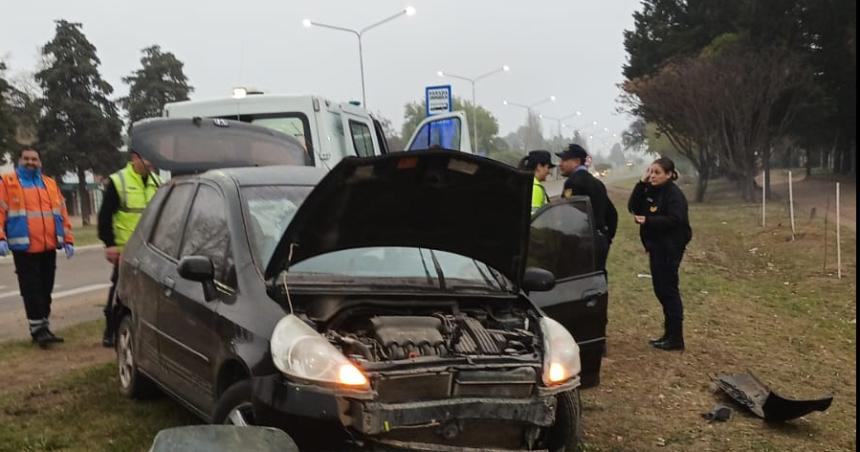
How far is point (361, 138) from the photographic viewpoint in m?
9.41

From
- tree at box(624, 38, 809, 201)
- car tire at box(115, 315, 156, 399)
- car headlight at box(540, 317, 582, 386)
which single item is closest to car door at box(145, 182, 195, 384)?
car tire at box(115, 315, 156, 399)

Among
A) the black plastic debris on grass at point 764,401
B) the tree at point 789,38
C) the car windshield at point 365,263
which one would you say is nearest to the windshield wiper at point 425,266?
the car windshield at point 365,263

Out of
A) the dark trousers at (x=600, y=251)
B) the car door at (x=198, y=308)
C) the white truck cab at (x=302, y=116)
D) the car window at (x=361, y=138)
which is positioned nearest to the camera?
the car door at (x=198, y=308)

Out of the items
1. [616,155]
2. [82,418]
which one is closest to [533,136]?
[616,155]

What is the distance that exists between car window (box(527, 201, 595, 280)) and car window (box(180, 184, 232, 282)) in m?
2.06

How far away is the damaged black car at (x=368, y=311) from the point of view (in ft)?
9.93

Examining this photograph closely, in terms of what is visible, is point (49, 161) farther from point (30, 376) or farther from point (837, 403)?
point (837, 403)

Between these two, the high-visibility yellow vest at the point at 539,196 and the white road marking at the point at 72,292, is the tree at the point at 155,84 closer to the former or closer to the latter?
the white road marking at the point at 72,292

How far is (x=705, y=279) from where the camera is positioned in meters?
11.5

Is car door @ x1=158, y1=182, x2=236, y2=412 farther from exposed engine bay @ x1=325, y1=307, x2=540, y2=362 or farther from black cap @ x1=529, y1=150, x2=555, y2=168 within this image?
black cap @ x1=529, y1=150, x2=555, y2=168

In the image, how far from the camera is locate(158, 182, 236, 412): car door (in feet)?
12.1

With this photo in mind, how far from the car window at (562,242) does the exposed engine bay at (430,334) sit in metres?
1.25

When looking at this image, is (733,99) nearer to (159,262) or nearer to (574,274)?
(574,274)

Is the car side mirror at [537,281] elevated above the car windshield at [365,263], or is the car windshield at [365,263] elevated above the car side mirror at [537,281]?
the car windshield at [365,263]
